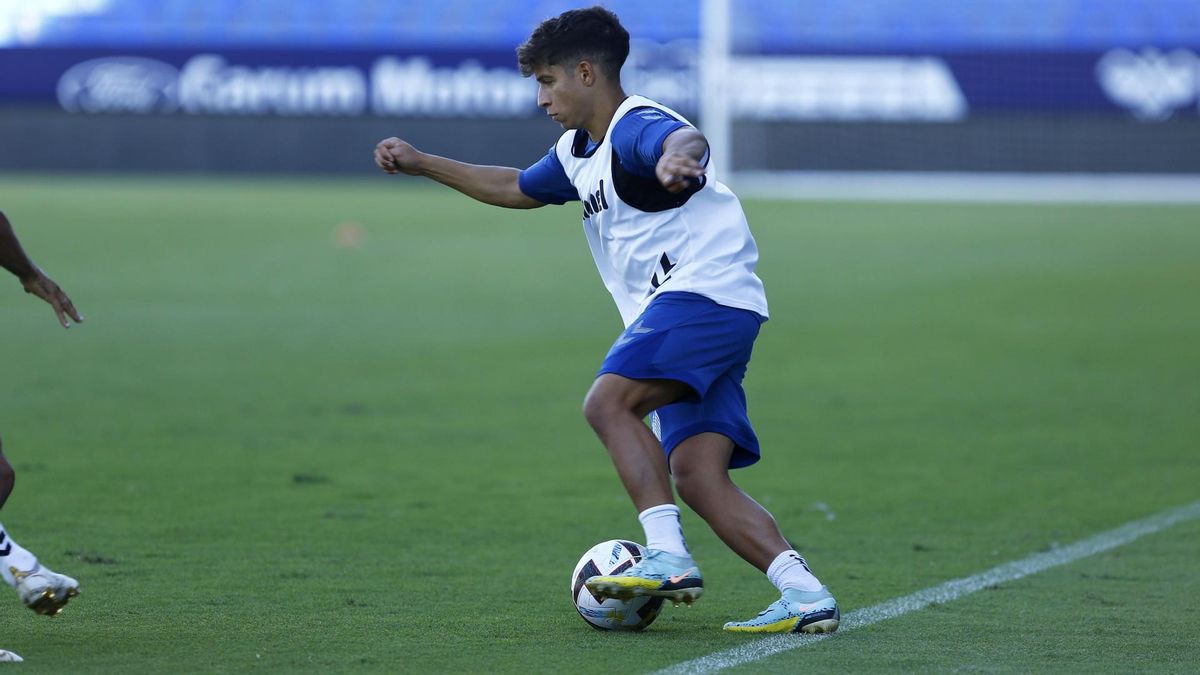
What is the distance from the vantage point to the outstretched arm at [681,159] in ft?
14.3

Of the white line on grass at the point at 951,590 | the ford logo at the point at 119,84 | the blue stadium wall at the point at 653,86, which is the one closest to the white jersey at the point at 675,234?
the white line on grass at the point at 951,590

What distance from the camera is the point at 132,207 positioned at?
27.6 meters

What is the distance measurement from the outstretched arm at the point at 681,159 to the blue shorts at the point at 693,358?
1.58 feet

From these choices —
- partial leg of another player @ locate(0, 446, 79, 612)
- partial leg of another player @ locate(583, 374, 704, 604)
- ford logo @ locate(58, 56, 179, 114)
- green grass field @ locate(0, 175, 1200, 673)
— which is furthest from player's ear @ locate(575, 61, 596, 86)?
ford logo @ locate(58, 56, 179, 114)

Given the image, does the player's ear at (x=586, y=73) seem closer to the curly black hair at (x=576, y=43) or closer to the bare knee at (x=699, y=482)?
the curly black hair at (x=576, y=43)

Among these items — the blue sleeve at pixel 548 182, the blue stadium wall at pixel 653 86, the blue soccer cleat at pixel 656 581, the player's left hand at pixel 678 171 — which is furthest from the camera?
the blue stadium wall at pixel 653 86

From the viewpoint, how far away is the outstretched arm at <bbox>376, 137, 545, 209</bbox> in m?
5.42

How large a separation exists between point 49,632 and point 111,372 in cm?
723

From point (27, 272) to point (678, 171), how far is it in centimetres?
199

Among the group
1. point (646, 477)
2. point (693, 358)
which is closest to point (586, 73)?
point (693, 358)

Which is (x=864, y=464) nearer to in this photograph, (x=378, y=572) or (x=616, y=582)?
(x=378, y=572)

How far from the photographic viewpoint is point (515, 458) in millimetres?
8875

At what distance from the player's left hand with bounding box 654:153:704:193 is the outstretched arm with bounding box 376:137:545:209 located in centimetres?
111

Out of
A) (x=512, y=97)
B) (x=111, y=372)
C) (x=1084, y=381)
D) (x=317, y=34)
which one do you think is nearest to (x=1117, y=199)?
(x=512, y=97)
